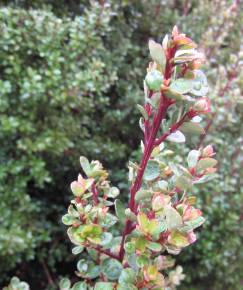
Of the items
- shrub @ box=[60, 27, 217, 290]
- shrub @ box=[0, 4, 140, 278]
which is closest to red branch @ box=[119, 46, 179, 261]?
shrub @ box=[60, 27, 217, 290]

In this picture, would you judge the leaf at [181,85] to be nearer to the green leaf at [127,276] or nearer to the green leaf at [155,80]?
the green leaf at [155,80]

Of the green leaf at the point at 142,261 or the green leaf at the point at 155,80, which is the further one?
the green leaf at the point at 142,261

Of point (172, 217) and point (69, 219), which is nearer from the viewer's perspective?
point (172, 217)

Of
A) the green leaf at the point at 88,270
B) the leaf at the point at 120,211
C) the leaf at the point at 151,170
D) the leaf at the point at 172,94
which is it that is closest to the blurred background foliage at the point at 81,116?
the green leaf at the point at 88,270

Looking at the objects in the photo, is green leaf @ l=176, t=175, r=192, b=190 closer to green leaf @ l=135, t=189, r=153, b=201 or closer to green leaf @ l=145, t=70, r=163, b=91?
green leaf @ l=135, t=189, r=153, b=201

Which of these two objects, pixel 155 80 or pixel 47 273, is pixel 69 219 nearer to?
pixel 155 80

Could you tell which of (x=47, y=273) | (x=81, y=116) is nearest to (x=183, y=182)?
(x=81, y=116)
